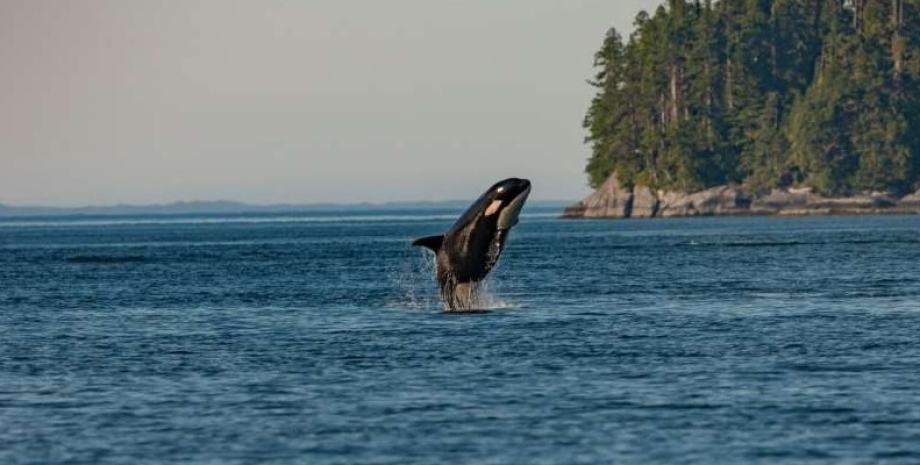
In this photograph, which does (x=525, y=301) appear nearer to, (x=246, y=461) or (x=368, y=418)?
(x=368, y=418)

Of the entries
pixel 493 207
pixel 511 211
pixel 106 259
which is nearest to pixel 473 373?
pixel 511 211

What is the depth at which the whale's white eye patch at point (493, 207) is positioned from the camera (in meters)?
48.5

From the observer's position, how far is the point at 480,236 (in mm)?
49156

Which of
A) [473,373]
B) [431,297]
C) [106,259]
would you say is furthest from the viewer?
[106,259]

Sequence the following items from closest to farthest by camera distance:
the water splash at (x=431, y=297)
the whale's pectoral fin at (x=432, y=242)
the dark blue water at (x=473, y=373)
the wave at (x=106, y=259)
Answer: the dark blue water at (x=473, y=373), the whale's pectoral fin at (x=432, y=242), the water splash at (x=431, y=297), the wave at (x=106, y=259)

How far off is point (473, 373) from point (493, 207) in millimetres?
11343

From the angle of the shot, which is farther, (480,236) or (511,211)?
(480,236)

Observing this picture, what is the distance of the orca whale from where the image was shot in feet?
159

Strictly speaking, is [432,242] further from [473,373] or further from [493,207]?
[473,373]

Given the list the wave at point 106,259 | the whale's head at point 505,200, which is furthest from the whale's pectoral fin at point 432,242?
the wave at point 106,259

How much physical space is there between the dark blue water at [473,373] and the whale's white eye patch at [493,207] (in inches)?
114

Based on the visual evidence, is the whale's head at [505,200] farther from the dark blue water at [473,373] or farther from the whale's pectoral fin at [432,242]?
the dark blue water at [473,373]

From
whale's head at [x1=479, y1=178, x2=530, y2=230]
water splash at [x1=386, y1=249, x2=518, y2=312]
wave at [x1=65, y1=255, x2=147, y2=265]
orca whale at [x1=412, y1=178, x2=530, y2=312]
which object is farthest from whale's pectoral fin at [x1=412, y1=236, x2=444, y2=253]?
wave at [x1=65, y1=255, x2=147, y2=265]

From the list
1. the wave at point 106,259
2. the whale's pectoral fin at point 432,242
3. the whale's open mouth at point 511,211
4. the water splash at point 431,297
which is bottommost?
the wave at point 106,259
